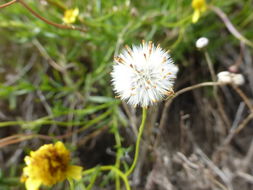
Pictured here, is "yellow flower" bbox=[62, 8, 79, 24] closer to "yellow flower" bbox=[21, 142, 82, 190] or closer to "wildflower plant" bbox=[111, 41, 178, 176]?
"wildflower plant" bbox=[111, 41, 178, 176]

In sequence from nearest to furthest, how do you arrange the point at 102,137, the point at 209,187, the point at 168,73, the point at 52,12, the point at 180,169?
the point at 168,73, the point at 209,187, the point at 180,169, the point at 102,137, the point at 52,12

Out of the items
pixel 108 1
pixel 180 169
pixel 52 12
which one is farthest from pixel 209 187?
pixel 52 12

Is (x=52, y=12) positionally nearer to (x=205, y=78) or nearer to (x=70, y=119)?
(x=70, y=119)

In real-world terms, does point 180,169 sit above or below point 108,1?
below

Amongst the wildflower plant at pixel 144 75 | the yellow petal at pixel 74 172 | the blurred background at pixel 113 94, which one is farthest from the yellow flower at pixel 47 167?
the blurred background at pixel 113 94

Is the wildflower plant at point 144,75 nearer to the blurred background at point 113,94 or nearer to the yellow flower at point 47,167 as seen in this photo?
the yellow flower at point 47,167

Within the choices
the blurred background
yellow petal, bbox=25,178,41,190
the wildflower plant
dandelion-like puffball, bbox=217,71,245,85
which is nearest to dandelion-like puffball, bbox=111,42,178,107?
the wildflower plant
